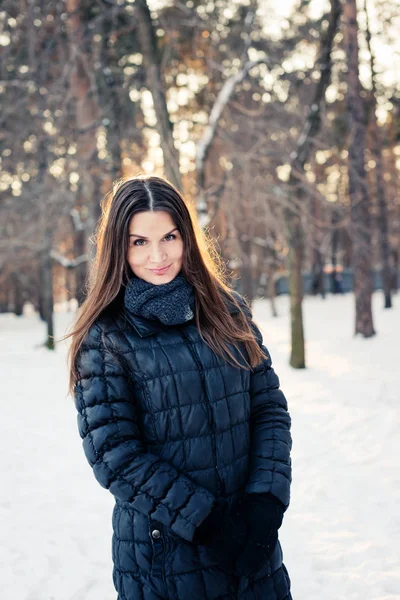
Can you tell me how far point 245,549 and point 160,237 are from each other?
1034mm

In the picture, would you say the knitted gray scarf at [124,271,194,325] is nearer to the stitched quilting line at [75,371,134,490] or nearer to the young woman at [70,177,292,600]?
the young woman at [70,177,292,600]

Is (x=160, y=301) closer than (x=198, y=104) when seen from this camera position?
Yes

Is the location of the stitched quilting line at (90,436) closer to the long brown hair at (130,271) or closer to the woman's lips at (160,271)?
the long brown hair at (130,271)

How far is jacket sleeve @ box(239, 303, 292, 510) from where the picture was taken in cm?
182

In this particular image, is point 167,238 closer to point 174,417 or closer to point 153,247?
point 153,247

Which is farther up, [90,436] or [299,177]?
[299,177]

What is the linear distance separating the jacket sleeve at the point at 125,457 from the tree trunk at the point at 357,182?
943 centimetres

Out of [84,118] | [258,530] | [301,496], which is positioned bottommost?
[301,496]

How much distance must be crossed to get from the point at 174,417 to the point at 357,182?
10.8 metres

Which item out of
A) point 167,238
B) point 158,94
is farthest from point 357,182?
point 167,238

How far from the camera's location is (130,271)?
6.45 ft

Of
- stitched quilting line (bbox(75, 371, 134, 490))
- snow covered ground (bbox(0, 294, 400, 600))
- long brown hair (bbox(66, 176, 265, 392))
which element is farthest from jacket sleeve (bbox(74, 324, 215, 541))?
snow covered ground (bbox(0, 294, 400, 600))

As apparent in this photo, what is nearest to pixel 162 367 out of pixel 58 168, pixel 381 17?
pixel 58 168

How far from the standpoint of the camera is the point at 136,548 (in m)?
1.79
